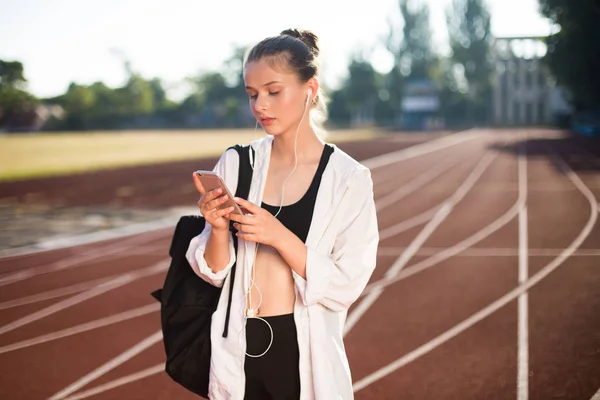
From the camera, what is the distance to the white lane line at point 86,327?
5.17 metres

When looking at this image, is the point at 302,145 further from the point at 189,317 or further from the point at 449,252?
the point at 449,252

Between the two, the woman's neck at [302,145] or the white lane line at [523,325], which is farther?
the white lane line at [523,325]

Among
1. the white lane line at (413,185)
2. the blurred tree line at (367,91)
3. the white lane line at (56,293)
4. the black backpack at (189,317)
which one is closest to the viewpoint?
the black backpack at (189,317)

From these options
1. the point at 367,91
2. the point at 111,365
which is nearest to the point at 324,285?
the point at 111,365

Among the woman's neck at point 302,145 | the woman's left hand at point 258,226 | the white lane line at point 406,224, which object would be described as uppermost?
the woman's neck at point 302,145

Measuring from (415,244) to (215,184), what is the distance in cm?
764

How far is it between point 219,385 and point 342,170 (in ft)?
2.26

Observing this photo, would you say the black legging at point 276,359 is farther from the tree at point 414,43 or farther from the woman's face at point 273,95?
the tree at point 414,43

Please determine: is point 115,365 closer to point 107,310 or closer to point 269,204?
point 107,310

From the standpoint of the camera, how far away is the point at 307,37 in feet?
6.92

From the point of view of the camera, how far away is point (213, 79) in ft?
277

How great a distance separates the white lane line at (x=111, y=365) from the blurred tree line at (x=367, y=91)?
52099 millimetres

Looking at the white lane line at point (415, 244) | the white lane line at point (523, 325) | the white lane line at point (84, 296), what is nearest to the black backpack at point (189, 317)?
the white lane line at point (523, 325)

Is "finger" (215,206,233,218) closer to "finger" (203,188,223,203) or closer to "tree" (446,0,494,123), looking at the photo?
"finger" (203,188,223,203)
